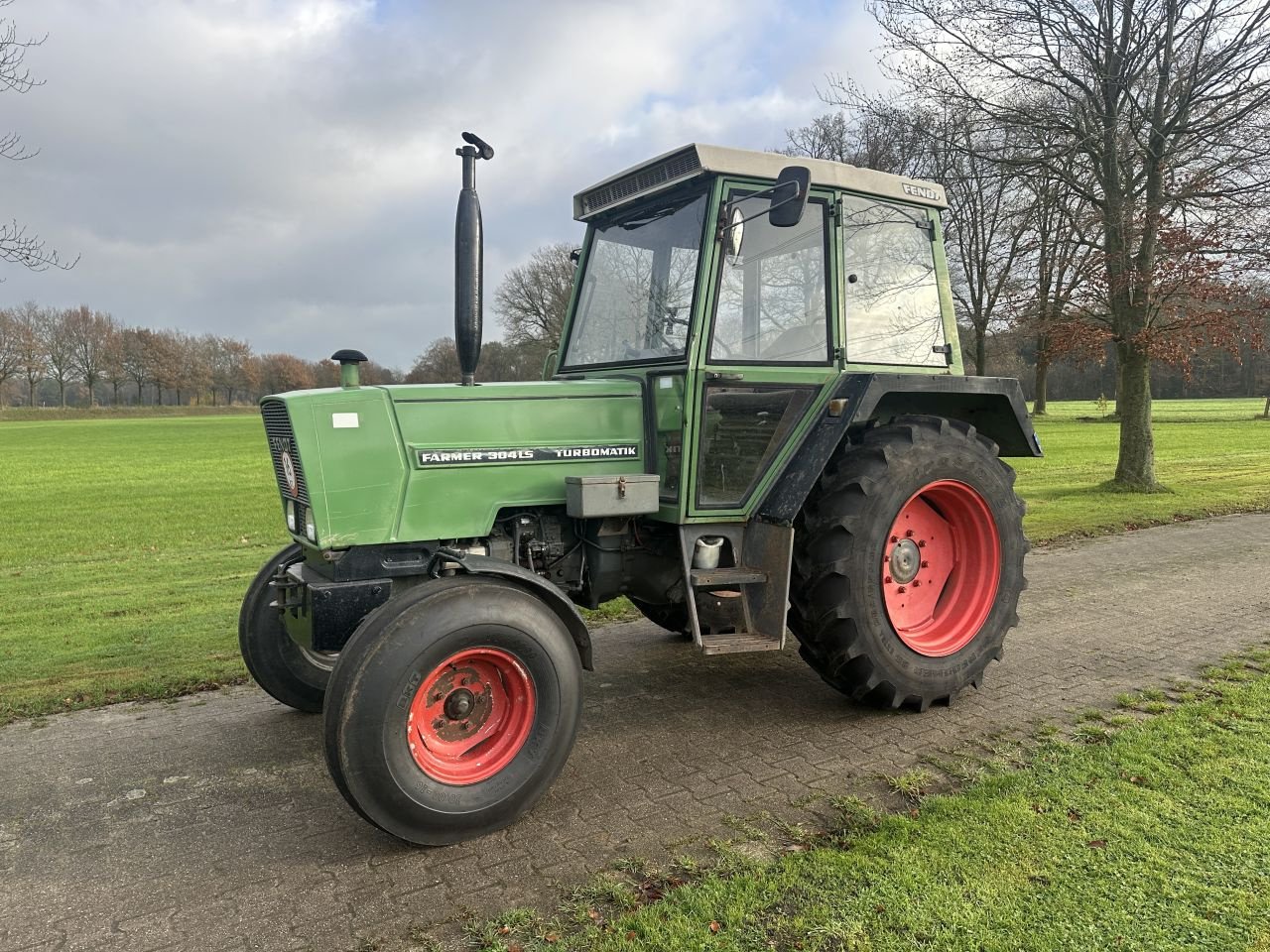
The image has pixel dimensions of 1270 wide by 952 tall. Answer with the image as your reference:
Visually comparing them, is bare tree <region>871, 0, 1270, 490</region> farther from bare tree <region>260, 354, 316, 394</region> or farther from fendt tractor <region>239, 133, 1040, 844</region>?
bare tree <region>260, 354, 316, 394</region>

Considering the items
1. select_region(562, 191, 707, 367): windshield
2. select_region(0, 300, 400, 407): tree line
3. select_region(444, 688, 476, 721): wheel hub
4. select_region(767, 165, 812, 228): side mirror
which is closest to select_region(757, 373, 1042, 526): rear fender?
select_region(562, 191, 707, 367): windshield

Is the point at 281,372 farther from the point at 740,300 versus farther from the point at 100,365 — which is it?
the point at 740,300

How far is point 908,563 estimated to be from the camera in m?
4.57

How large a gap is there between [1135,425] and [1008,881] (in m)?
13.0

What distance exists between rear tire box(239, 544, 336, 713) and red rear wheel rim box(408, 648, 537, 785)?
1257 mm

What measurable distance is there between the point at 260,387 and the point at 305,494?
103m

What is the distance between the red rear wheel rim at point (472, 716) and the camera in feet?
10.7

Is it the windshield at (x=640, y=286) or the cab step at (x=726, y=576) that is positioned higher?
the windshield at (x=640, y=286)

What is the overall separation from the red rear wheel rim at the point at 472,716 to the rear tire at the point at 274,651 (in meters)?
1.26

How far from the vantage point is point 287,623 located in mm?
3924

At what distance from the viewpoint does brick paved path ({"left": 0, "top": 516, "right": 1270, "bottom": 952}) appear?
2812mm

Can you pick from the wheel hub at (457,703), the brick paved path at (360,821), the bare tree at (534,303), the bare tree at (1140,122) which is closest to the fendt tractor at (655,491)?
the wheel hub at (457,703)

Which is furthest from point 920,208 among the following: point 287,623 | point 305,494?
point 287,623

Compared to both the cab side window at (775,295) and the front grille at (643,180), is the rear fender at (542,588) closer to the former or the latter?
the cab side window at (775,295)
